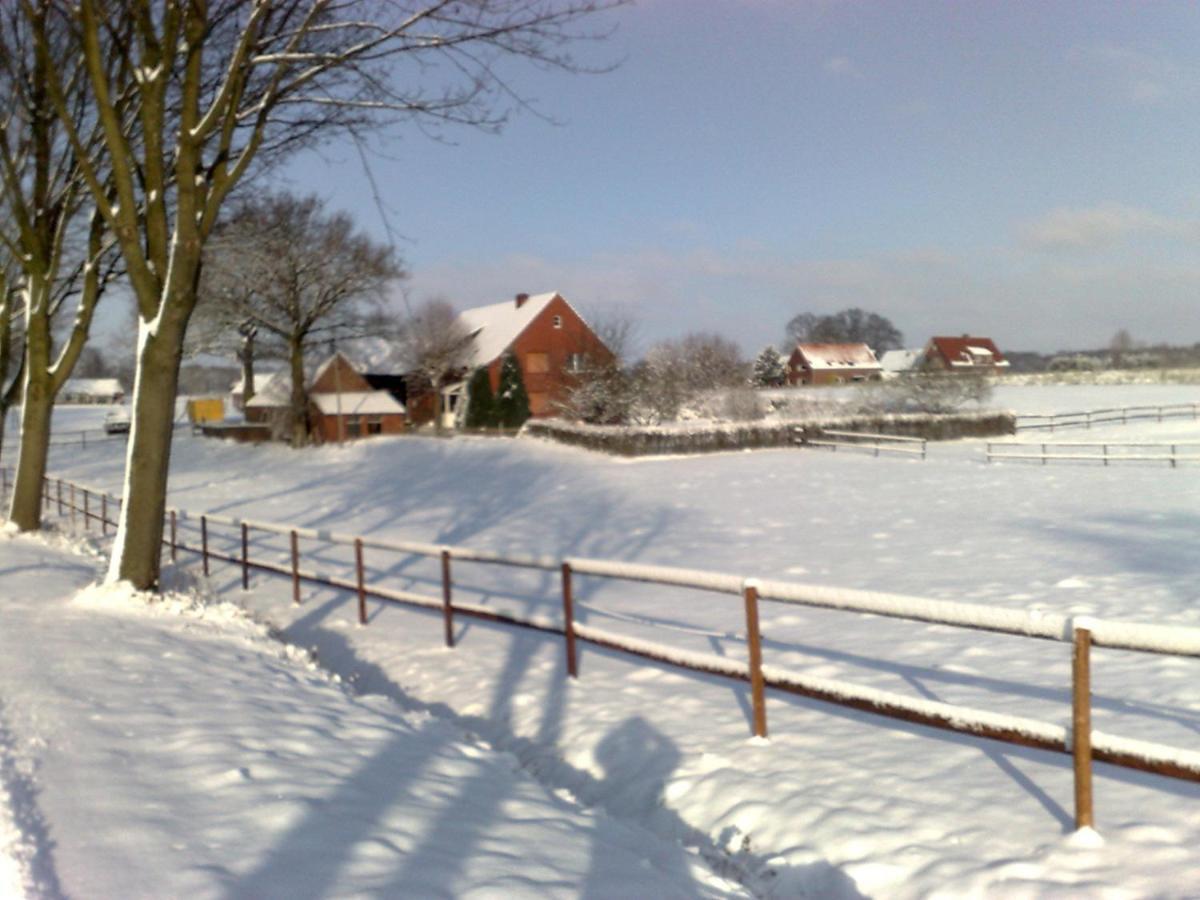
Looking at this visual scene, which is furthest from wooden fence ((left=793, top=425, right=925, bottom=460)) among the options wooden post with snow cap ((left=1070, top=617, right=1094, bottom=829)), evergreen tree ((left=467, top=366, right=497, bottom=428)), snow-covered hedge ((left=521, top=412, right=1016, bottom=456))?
wooden post with snow cap ((left=1070, top=617, right=1094, bottom=829))

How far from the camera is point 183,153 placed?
996cm

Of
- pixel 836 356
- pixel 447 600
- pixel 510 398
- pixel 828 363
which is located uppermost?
pixel 836 356

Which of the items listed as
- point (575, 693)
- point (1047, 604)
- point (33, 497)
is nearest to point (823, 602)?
point (575, 693)

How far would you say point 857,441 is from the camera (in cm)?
4003

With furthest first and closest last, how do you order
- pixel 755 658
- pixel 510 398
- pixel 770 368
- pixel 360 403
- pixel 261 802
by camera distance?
pixel 770 368, pixel 360 403, pixel 510 398, pixel 755 658, pixel 261 802

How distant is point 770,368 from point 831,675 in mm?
77022

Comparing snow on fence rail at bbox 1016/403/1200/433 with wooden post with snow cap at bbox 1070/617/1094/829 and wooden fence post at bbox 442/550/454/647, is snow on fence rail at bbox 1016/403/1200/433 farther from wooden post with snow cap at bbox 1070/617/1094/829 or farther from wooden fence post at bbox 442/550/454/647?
wooden post with snow cap at bbox 1070/617/1094/829

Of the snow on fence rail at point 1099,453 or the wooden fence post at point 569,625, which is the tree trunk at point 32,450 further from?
the snow on fence rail at point 1099,453

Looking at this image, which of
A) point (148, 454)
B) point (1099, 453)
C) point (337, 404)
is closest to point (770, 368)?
point (337, 404)

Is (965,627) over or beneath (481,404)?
beneath

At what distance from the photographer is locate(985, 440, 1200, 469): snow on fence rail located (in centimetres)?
2849

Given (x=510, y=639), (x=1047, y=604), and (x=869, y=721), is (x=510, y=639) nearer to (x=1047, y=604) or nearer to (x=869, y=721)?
(x=869, y=721)

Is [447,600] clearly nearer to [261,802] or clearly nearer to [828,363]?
[261,802]

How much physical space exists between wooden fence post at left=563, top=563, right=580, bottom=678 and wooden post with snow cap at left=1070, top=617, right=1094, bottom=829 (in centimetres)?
379
